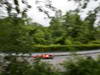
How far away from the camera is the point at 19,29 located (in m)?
4.96

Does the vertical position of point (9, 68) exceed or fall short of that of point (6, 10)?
it falls short

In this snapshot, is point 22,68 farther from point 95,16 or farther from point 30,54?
point 95,16

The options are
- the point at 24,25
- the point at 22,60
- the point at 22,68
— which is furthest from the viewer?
the point at 24,25

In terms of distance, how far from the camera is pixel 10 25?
4.80 m

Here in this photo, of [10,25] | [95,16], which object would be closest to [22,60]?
[10,25]

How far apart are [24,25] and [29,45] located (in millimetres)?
430

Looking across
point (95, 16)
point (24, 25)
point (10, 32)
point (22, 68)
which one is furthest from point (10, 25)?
point (95, 16)

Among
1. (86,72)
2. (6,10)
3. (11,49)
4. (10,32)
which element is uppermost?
(6,10)

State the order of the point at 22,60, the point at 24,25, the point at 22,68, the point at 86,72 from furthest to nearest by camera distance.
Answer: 1. the point at 24,25
2. the point at 22,60
3. the point at 22,68
4. the point at 86,72

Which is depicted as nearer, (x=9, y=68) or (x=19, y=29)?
(x=9, y=68)

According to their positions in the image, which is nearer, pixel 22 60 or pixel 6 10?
pixel 22 60

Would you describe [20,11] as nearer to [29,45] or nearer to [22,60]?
[29,45]

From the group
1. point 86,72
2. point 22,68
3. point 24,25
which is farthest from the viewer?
point 24,25

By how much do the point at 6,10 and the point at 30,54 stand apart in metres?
0.96
